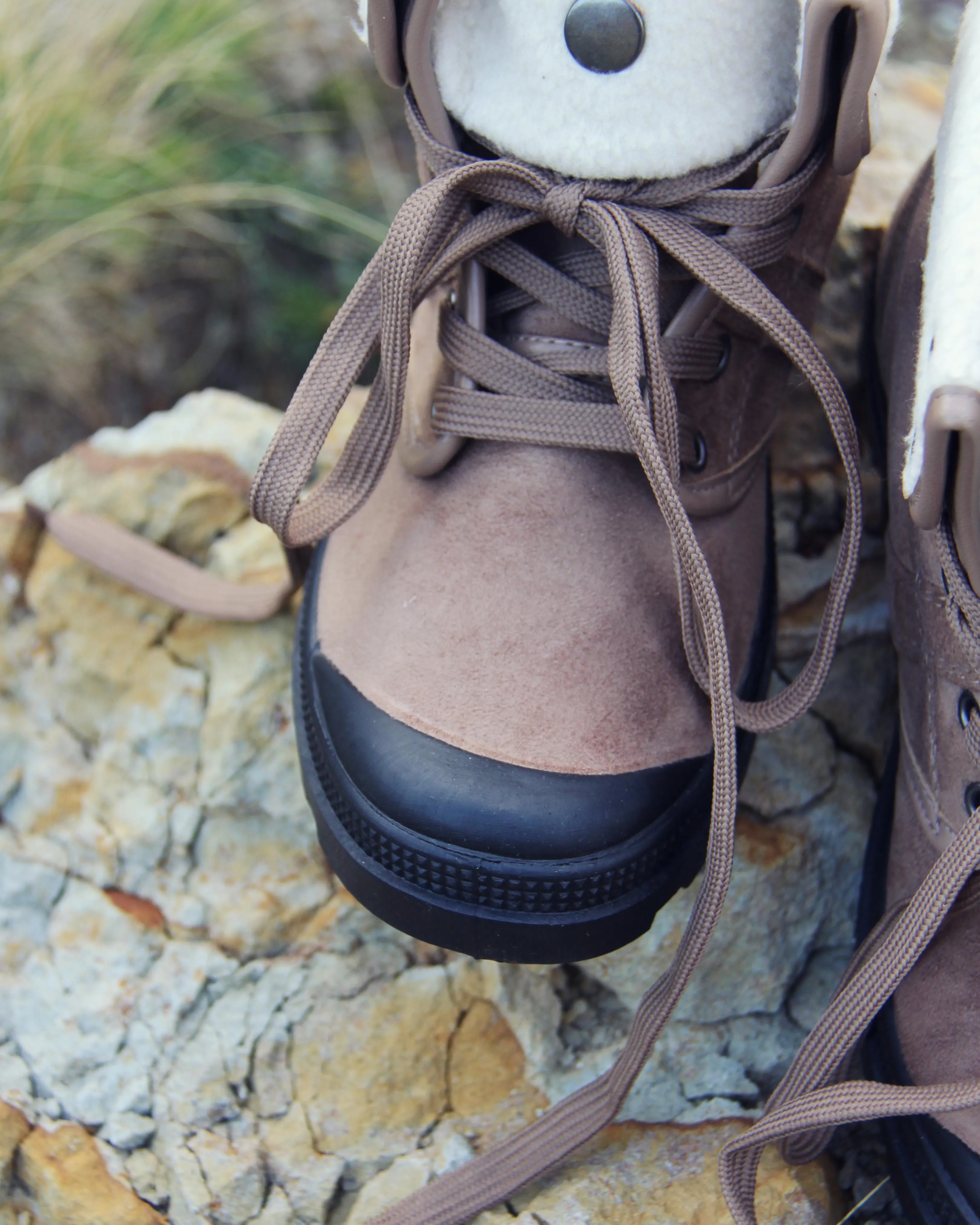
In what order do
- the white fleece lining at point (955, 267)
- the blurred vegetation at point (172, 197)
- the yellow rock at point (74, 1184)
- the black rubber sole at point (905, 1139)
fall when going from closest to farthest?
the white fleece lining at point (955, 267)
the black rubber sole at point (905, 1139)
the yellow rock at point (74, 1184)
the blurred vegetation at point (172, 197)

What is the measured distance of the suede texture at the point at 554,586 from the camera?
2.64ft

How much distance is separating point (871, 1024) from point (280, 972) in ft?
1.71

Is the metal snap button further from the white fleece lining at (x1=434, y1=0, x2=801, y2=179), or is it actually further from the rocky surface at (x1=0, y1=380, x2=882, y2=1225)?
the rocky surface at (x1=0, y1=380, x2=882, y2=1225)

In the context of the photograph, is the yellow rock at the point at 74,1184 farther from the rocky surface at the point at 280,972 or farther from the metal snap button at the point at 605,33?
the metal snap button at the point at 605,33

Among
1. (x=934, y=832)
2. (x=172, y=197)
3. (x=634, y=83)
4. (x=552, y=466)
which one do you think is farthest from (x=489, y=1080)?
(x=172, y=197)

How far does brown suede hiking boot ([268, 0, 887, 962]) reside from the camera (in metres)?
0.78

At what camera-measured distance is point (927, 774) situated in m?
0.84

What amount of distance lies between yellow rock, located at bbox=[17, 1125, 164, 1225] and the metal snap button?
3.23 ft

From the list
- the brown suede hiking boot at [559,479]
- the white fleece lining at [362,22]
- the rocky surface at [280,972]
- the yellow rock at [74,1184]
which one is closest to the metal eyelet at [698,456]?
the brown suede hiking boot at [559,479]

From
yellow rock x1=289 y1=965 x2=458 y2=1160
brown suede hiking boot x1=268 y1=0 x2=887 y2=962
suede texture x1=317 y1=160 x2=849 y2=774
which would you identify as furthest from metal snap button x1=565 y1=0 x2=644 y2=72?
yellow rock x1=289 y1=965 x2=458 y2=1160

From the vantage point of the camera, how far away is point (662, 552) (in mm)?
879

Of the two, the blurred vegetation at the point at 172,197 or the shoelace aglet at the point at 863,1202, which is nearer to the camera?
the shoelace aglet at the point at 863,1202

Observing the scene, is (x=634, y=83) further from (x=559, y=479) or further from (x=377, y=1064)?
(x=377, y=1064)

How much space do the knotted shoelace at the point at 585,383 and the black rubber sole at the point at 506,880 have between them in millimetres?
51
